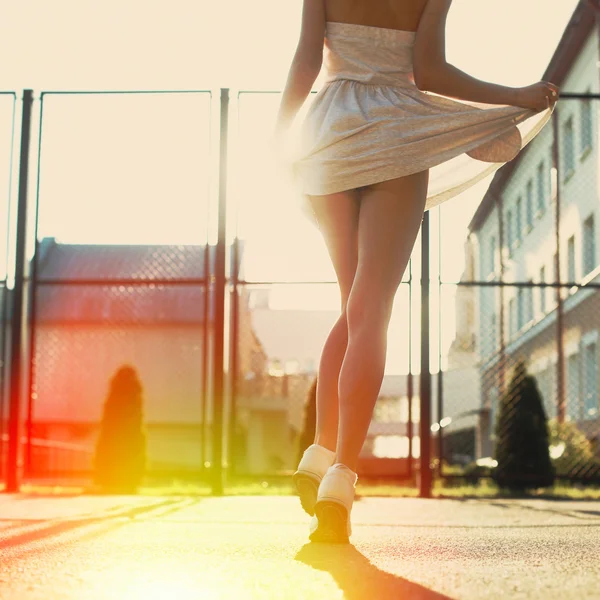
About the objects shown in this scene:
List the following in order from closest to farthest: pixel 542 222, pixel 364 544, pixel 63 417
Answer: pixel 364 544 < pixel 542 222 < pixel 63 417

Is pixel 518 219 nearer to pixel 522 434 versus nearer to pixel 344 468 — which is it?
pixel 522 434

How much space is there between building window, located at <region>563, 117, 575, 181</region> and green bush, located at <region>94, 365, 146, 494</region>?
12.2m

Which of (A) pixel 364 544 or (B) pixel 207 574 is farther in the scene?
(A) pixel 364 544

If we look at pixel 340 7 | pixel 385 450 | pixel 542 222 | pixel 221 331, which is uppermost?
pixel 542 222

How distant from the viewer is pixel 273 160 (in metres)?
3.08

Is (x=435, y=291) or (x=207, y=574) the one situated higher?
(x=435, y=291)

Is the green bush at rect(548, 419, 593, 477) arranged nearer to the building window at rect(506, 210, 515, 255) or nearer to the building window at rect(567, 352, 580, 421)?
the building window at rect(567, 352, 580, 421)

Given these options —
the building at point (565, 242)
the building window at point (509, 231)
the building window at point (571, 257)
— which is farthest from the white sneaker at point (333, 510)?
the building window at point (509, 231)

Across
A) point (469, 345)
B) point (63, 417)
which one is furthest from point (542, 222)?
point (63, 417)

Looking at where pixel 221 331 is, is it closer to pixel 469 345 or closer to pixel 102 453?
pixel 102 453

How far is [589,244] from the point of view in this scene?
1875 centimetres

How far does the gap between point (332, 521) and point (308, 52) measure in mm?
1284

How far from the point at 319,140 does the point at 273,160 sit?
0.20 metres

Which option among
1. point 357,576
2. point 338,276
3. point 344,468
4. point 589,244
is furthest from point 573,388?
point 357,576
